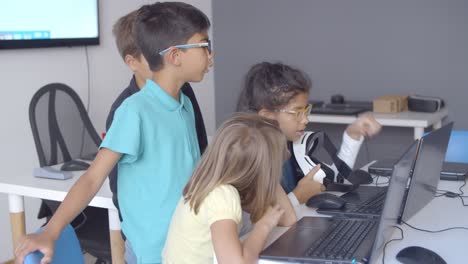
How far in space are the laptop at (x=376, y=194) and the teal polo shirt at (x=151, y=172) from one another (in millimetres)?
470

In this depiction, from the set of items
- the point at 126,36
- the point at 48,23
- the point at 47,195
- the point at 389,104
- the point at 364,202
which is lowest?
the point at 47,195

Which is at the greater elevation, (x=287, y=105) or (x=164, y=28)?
(x=164, y=28)

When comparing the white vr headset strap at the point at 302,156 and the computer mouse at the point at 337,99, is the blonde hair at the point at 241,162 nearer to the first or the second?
the white vr headset strap at the point at 302,156

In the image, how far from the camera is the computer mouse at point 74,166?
278cm

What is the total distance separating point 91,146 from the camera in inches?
125

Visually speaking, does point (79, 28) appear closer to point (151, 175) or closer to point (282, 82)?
point (282, 82)

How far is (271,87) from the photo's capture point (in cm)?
225

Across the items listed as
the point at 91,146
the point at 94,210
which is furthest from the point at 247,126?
the point at 91,146

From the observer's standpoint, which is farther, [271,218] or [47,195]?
[47,195]

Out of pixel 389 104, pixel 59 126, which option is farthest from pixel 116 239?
pixel 389 104

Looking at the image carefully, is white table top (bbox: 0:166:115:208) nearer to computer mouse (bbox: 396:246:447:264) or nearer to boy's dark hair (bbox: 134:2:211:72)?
boy's dark hair (bbox: 134:2:211:72)

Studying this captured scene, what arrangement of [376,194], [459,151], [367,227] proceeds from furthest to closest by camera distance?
[459,151], [376,194], [367,227]

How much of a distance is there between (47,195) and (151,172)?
3.05ft

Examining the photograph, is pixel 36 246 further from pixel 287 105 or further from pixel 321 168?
pixel 321 168
